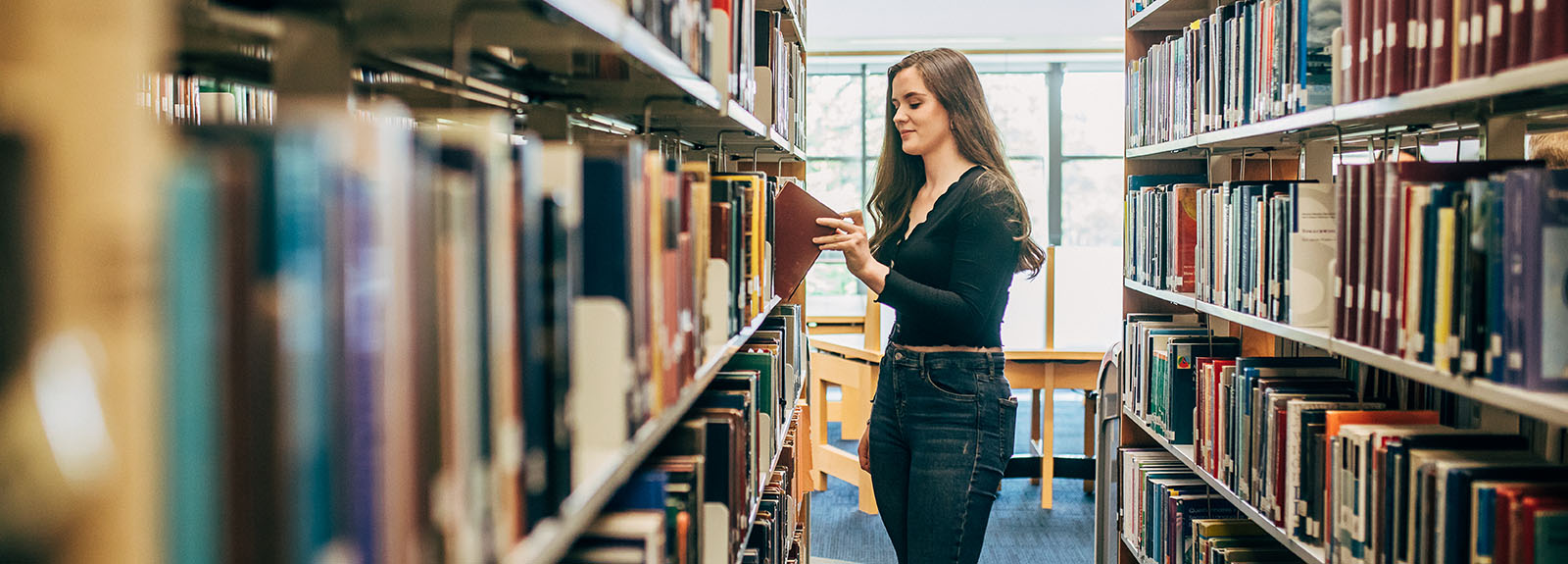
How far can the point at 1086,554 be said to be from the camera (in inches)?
146

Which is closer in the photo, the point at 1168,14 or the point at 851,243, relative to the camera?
the point at 851,243

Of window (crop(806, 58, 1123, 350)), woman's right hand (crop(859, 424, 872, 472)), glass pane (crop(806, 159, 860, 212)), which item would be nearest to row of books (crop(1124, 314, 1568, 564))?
woman's right hand (crop(859, 424, 872, 472))

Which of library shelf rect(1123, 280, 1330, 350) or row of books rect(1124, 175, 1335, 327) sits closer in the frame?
library shelf rect(1123, 280, 1330, 350)

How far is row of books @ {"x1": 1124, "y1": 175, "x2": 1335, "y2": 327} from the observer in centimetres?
173

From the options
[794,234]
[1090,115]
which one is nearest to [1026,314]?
[794,234]

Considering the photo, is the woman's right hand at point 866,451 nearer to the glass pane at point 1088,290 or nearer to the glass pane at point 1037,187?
the glass pane at point 1088,290

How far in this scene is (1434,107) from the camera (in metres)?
1.44

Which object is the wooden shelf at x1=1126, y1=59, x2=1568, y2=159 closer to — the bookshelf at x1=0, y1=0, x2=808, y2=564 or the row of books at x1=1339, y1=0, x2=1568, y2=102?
the row of books at x1=1339, y1=0, x2=1568, y2=102

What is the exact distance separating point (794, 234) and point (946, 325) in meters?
0.38

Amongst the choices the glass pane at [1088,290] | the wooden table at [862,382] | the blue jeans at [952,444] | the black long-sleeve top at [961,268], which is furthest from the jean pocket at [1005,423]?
the glass pane at [1088,290]

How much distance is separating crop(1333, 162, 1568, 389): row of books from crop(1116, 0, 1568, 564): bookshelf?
2cm

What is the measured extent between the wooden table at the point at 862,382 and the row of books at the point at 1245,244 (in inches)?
51.8

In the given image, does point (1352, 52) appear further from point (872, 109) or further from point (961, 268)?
point (872, 109)

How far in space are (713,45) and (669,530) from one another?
0.68m
